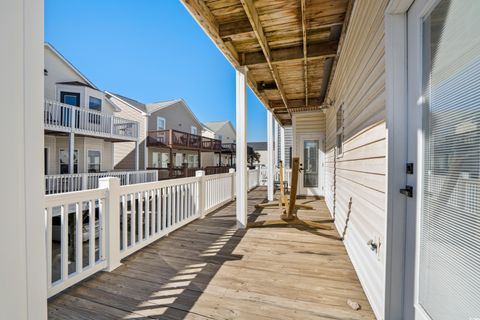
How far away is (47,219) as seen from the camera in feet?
5.95

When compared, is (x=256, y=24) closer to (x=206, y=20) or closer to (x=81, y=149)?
(x=206, y=20)

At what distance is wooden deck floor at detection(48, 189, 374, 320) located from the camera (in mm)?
1678

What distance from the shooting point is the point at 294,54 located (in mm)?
3420

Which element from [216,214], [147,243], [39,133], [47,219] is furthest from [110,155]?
[39,133]

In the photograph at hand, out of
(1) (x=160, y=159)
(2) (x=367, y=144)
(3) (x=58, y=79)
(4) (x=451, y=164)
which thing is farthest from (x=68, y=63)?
(4) (x=451, y=164)

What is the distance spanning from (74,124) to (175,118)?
26.0 feet

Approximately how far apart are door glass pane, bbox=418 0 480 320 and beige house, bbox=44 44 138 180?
32.1 ft

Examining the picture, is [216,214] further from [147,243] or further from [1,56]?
[1,56]

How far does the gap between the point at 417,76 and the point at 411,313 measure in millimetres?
1422

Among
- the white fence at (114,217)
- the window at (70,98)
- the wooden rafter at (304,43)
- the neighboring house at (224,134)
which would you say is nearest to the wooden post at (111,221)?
the white fence at (114,217)

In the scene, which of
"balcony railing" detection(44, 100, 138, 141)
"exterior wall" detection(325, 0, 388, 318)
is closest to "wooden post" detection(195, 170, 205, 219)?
"exterior wall" detection(325, 0, 388, 318)

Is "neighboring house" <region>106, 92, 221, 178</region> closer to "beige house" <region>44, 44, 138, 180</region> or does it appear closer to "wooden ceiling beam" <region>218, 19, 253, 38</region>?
"beige house" <region>44, 44, 138, 180</region>

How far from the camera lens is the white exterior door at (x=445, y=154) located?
883 mm

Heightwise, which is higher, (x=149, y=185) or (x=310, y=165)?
(x=310, y=165)
